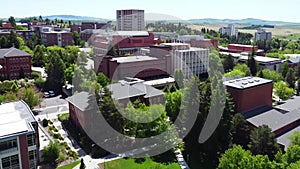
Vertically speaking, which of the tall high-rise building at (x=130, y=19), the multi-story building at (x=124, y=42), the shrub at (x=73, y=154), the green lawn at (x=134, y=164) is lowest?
the green lawn at (x=134, y=164)

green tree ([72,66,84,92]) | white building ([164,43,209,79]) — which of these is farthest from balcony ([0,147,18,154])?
white building ([164,43,209,79])

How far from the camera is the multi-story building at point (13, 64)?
1336 inches

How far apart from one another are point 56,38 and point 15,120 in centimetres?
4607

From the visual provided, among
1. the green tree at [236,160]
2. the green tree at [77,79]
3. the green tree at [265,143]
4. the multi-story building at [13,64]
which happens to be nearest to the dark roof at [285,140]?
the green tree at [265,143]

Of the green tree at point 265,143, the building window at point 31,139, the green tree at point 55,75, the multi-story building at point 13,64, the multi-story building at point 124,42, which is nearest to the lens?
the building window at point 31,139

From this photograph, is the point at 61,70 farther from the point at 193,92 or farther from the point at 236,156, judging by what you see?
the point at 236,156

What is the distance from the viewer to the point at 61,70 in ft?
108

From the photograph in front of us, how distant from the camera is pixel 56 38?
58.8m

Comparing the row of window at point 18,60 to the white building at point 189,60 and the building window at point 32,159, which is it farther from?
the building window at point 32,159

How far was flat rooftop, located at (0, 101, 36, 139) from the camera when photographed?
46.6 ft

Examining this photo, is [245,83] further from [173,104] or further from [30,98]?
[30,98]

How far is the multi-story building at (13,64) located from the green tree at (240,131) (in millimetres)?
27861

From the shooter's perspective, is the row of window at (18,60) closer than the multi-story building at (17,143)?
No

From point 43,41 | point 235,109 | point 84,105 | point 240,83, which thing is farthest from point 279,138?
point 43,41
